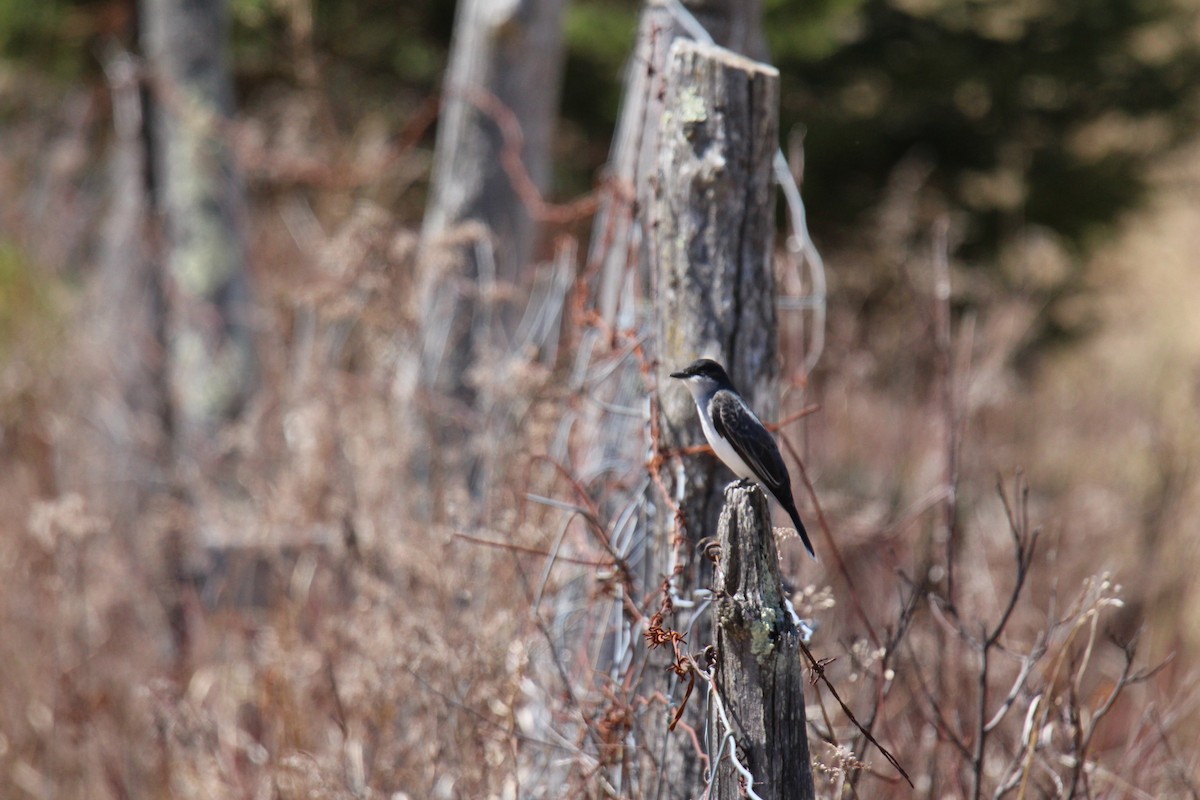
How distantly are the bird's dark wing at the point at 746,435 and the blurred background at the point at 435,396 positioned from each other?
0.88 ft

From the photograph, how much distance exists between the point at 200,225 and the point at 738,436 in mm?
4122

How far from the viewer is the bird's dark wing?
83.0 inches

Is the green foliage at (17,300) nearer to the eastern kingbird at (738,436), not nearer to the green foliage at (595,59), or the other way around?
the green foliage at (595,59)

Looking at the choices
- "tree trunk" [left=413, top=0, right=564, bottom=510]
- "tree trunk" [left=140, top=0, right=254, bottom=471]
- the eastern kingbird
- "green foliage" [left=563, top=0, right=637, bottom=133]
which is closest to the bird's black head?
the eastern kingbird

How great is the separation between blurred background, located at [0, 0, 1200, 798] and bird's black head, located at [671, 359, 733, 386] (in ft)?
1.50

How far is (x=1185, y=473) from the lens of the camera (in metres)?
4.00

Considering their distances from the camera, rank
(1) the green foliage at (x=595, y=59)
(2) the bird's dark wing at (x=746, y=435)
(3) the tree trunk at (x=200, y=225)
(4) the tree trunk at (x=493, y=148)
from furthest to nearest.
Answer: (1) the green foliage at (x=595, y=59)
(3) the tree trunk at (x=200, y=225)
(4) the tree trunk at (x=493, y=148)
(2) the bird's dark wing at (x=746, y=435)

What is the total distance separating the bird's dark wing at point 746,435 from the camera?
2107 millimetres

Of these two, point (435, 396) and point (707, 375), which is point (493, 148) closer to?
point (435, 396)

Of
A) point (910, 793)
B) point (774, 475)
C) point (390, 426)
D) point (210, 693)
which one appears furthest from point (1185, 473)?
point (210, 693)

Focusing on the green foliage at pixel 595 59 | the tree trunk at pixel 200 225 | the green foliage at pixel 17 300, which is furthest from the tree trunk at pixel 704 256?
the green foliage at pixel 17 300

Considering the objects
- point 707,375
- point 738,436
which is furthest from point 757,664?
point 707,375

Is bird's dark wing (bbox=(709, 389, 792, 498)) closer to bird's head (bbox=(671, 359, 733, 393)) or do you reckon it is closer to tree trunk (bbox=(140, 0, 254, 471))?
bird's head (bbox=(671, 359, 733, 393))

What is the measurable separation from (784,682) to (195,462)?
12.3 feet
